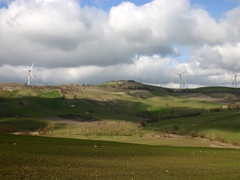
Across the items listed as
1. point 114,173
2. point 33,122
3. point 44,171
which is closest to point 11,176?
point 44,171

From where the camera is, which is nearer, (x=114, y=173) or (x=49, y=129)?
(x=114, y=173)

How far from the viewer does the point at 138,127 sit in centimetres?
16388

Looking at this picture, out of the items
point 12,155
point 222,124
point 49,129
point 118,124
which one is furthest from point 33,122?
point 12,155

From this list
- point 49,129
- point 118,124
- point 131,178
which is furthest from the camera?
point 118,124

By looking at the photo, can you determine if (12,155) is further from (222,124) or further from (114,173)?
(222,124)

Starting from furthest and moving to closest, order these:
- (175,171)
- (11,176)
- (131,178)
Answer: (175,171) < (131,178) < (11,176)

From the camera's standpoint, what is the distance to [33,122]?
167500 mm

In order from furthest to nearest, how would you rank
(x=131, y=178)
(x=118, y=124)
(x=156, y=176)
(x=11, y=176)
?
(x=118, y=124) → (x=156, y=176) → (x=131, y=178) → (x=11, y=176)

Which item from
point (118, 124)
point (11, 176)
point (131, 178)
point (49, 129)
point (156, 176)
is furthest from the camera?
point (118, 124)

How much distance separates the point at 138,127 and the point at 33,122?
55512 mm

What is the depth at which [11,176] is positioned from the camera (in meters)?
25.5

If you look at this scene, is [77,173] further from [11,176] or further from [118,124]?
[118,124]

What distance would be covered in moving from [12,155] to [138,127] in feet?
428

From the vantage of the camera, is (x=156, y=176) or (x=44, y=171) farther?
(x=156, y=176)
